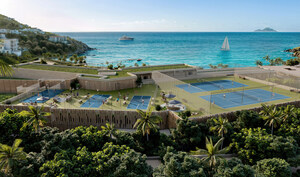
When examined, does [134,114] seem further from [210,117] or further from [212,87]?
[212,87]

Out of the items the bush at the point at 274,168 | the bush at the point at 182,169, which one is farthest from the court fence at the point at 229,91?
the bush at the point at 182,169

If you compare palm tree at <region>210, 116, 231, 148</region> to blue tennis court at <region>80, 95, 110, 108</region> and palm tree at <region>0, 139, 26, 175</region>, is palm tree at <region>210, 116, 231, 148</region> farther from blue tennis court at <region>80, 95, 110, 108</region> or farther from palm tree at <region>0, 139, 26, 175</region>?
palm tree at <region>0, 139, 26, 175</region>

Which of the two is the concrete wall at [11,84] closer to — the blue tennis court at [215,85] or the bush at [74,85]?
the bush at [74,85]

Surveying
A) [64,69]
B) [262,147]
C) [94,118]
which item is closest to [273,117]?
[262,147]

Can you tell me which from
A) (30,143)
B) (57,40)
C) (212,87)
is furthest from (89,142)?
(57,40)

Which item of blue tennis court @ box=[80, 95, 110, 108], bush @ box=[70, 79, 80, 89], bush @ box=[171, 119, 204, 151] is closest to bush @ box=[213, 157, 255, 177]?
bush @ box=[171, 119, 204, 151]
